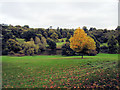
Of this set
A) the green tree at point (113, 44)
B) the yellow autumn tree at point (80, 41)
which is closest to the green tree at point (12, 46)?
the yellow autumn tree at point (80, 41)

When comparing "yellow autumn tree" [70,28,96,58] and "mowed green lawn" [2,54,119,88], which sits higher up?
"yellow autumn tree" [70,28,96,58]

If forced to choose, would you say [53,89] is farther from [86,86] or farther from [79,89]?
[86,86]

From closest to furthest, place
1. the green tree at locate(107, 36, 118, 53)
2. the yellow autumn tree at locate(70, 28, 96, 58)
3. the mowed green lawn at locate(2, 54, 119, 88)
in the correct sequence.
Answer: the mowed green lawn at locate(2, 54, 119, 88) < the yellow autumn tree at locate(70, 28, 96, 58) < the green tree at locate(107, 36, 118, 53)

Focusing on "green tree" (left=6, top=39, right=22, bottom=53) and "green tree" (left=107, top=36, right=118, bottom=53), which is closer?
"green tree" (left=6, top=39, right=22, bottom=53)

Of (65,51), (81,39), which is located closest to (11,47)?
(65,51)

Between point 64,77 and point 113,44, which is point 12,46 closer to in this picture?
point 64,77

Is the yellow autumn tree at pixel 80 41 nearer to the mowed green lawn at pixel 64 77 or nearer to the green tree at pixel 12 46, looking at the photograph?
the mowed green lawn at pixel 64 77

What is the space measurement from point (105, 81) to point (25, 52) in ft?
155

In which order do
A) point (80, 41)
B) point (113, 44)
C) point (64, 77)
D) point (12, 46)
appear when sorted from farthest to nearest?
point (113, 44) < point (12, 46) < point (80, 41) < point (64, 77)

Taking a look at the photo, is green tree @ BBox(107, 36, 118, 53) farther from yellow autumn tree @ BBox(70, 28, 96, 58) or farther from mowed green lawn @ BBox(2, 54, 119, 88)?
mowed green lawn @ BBox(2, 54, 119, 88)

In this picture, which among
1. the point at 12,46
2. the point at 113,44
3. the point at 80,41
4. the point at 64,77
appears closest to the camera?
the point at 64,77

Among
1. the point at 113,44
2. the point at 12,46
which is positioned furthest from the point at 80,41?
the point at 12,46

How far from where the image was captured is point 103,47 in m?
61.7

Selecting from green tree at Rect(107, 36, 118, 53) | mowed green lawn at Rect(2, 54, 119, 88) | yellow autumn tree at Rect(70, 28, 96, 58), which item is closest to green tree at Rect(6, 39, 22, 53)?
yellow autumn tree at Rect(70, 28, 96, 58)
